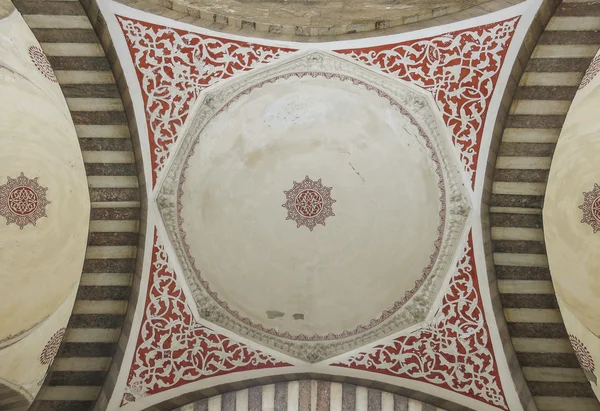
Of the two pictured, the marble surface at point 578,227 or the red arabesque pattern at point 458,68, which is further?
the marble surface at point 578,227

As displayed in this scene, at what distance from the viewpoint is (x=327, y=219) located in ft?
24.9

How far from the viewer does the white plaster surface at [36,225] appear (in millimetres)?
6621

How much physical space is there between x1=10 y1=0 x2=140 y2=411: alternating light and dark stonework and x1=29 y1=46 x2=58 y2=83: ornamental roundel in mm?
43

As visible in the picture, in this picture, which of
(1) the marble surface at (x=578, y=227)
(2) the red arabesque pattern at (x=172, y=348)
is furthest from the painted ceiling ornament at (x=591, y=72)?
(2) the red arabesque pattern at (x=172, y=348)

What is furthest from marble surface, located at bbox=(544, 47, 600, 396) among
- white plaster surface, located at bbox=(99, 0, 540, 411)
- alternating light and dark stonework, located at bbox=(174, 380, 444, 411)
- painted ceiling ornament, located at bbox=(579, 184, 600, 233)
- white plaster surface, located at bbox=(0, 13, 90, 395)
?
white plaster surface, located at bbox=(0, 13, 90, 395)

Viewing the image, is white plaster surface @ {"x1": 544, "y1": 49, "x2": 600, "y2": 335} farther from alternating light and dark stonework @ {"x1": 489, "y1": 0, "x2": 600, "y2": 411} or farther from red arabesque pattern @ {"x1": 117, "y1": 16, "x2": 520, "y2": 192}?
red arabesque pattern @ {"x1": 117, "y1": 16, "x2": 520, "y2": 192}

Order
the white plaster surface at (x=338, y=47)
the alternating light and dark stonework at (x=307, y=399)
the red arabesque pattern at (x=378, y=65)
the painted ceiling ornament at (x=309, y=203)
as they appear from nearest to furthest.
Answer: the white plaster surface at (x=338, y=47) → the red arabesque pattern at (x=378, y=65) → the alternating light and dark stonework at (x=307, y=399) → the painted ceiling ornament at (x=309, y=203)

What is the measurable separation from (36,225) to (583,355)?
5.17 metres

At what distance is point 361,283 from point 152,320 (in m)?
2.07

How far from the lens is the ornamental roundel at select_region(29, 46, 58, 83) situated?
6558mm

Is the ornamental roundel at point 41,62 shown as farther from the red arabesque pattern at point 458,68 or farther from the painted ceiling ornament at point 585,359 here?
the painted ceiling ornament at point 585,359

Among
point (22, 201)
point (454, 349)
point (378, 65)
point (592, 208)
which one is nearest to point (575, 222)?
point (592, 208)

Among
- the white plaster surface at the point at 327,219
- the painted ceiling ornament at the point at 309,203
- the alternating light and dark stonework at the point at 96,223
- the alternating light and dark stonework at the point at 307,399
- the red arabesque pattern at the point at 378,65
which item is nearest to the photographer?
the red arabesque pattern at the point at 378,65

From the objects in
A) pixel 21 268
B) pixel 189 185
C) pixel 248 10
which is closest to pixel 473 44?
pixel 248 10
